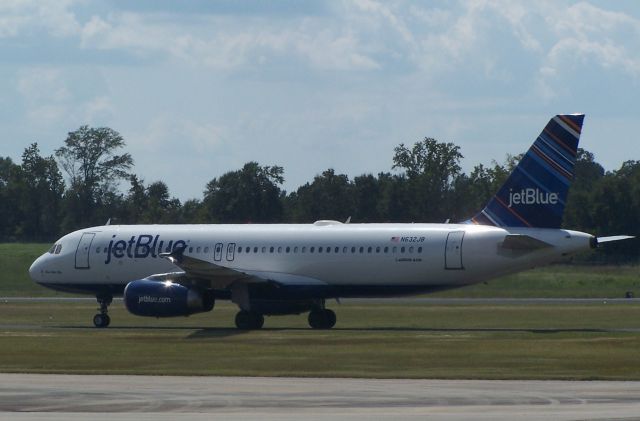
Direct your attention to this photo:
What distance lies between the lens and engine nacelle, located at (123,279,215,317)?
4759 cm

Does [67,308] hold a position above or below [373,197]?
below

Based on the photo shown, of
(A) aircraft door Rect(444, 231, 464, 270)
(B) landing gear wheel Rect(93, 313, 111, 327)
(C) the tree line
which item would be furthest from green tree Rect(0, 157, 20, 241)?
(A) aircraft door Rect(444, 231, 464, 270)

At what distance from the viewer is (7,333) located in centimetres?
4597

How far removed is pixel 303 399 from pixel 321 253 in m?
23.4

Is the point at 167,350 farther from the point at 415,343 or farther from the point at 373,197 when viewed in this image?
the point at 373,197

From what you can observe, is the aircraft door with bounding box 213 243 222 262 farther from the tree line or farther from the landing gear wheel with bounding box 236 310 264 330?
the tree line

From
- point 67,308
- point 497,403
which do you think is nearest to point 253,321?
point 67,308

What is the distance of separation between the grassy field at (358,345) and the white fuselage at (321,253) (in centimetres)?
177

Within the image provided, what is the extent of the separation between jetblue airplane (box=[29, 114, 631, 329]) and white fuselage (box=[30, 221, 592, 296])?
35 millimetres

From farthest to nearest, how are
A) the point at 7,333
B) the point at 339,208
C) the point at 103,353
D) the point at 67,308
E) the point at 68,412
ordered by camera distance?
the point at 339,208, the point at 67,308, the point at 7,333, the point at 103,353, the point at 68,412

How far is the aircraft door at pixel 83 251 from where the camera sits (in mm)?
53031

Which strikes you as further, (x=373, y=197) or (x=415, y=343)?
(x=373, y=197)

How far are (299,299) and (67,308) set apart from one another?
1805 cm

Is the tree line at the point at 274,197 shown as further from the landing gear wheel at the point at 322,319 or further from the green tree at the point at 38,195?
the landing gear wheel at the point at 322,319
